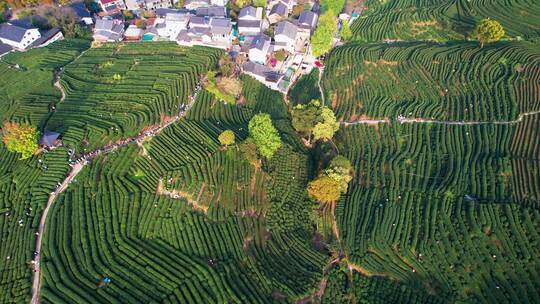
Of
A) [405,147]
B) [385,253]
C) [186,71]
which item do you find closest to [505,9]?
[405,147]

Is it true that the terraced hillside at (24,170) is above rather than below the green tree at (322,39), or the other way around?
below

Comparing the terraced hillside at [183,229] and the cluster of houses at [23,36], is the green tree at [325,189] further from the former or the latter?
the cluster of houses at [23,36]

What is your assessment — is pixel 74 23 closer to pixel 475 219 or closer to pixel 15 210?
pixel 15 210

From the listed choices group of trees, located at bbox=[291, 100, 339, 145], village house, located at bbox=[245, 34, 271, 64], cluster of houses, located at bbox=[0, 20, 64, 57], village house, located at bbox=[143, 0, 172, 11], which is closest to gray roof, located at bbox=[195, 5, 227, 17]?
village house, located at bbox=[143, 0, 172, 11]

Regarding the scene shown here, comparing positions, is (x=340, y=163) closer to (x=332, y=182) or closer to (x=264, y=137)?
(x=332, y=182)

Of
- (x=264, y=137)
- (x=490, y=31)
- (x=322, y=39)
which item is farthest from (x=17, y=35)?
(x=490, y=31)

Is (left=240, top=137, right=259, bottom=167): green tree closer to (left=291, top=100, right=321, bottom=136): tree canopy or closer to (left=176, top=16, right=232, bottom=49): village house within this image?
(left=291, top=100, right=321, bottom=136): tree canopy

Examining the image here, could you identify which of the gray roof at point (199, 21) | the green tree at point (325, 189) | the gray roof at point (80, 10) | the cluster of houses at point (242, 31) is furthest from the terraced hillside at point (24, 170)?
the green tree at point (325, 189)
